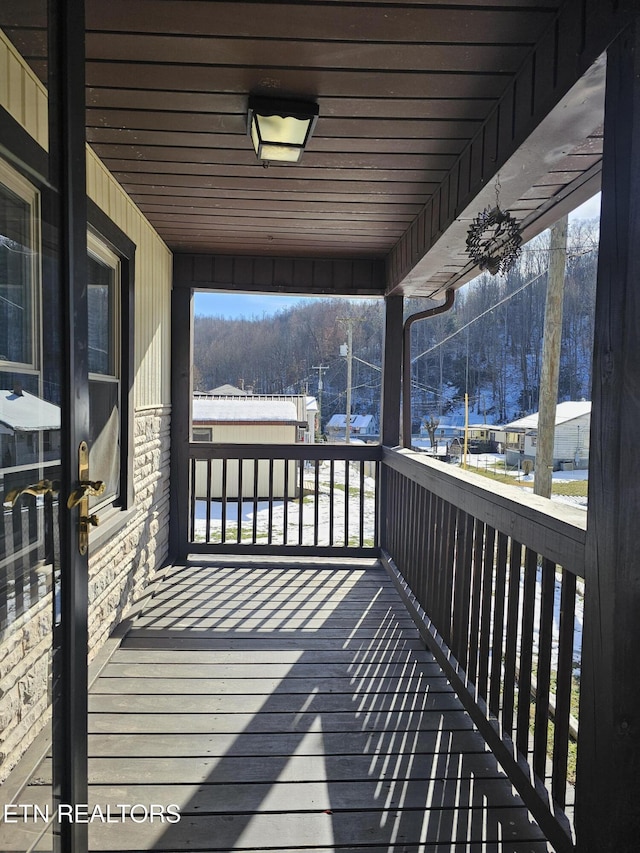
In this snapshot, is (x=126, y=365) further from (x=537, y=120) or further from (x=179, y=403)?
(x=537, y=120)

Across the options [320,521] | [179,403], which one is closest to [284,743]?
[179,403]

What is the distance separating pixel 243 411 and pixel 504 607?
7653mm

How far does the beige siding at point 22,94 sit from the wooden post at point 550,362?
6300 mm

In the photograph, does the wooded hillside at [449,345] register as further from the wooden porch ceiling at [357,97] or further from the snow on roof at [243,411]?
the wooden porch ceiling at [357,97]

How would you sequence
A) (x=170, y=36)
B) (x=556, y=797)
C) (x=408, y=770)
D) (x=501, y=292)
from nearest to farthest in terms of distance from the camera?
(x=556, y=797) < (x=170, y=36) < (x=408, y=770) < (x=501, y=292)

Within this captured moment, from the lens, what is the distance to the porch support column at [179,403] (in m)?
4.59

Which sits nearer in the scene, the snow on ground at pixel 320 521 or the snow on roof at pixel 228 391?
the snow on ground at pixel 320 521

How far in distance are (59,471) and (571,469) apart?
31.0ft

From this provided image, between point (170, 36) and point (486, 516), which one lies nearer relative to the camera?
point (170, 36)

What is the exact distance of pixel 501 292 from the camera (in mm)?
5105

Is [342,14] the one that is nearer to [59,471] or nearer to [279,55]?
[279,55]

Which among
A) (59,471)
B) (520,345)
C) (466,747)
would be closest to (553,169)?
(59,471)

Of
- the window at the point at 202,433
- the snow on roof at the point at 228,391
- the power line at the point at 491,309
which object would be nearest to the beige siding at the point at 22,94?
the power line at the point at 491,309

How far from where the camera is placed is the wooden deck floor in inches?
68.4
